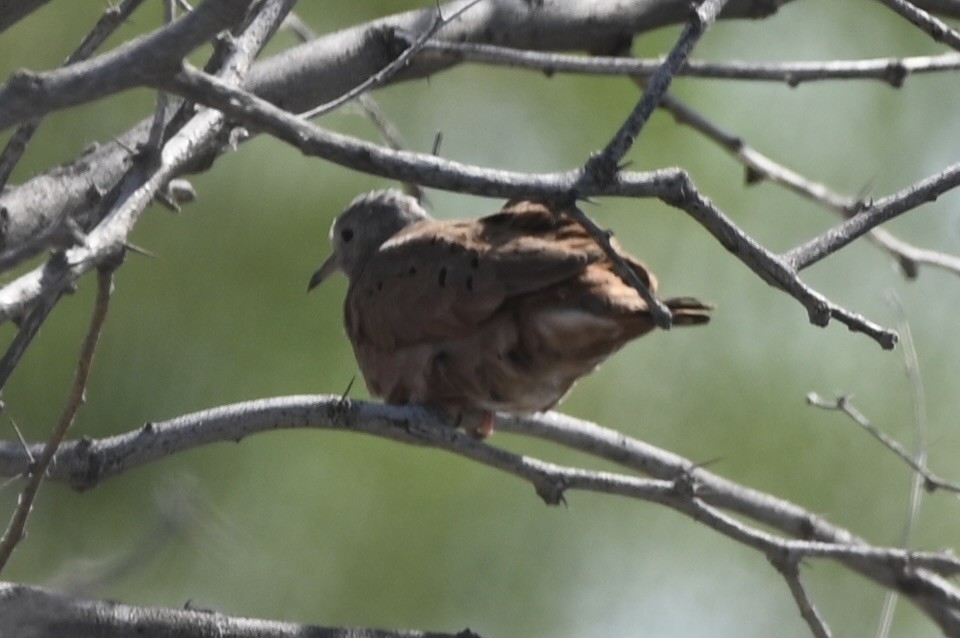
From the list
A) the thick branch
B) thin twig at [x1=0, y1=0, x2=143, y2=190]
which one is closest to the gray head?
thin twig at [x1=0, y1=0, x2=143, y2=190]

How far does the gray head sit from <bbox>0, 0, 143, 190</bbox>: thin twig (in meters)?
1.78

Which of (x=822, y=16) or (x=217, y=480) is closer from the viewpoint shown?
(x=217, y=480)

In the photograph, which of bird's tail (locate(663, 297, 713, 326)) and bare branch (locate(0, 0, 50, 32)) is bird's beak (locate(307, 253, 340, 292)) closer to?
bird's tail (locate(663, 297, 713, 326))

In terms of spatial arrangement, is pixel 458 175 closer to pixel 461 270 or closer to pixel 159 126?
pixel 159 126

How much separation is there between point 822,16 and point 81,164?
5379 mm

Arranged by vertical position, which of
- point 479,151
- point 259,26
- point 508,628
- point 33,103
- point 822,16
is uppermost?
point 822,16

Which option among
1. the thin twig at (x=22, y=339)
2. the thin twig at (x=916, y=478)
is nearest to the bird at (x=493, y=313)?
the thin twig at (x=916, y=478)

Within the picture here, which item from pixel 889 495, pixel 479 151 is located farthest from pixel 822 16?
pixel 889 495

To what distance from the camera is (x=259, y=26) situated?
3.17m

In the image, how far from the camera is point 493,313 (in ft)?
12.6

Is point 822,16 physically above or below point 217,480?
above

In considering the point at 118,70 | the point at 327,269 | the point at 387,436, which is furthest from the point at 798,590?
the point at 327,269

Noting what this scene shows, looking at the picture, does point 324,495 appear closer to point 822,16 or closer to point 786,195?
point 786,195

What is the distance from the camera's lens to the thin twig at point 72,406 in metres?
2.08
